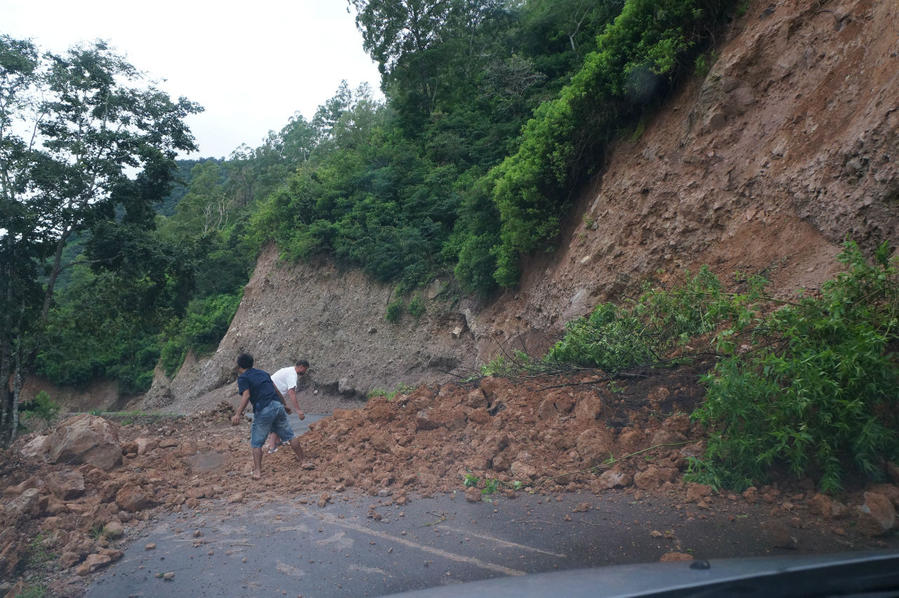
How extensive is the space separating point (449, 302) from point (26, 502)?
1323cm

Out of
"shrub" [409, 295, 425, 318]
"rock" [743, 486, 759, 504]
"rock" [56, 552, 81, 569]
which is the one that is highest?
"shrub" [409, 295, 425, 318]

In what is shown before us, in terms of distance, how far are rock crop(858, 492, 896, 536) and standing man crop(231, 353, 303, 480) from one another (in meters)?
5.85

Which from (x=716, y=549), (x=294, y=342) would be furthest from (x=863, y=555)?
(x=294, y=342)

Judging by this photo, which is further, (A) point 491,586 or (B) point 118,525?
(B) point 118,525

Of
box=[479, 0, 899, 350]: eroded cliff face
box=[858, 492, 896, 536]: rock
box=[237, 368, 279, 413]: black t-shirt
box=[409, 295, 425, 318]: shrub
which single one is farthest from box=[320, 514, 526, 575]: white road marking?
box=[409, 295, 425, 318]: shrub

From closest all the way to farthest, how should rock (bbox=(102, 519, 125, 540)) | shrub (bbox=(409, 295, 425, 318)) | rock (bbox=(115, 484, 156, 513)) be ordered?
rock (bbox=(102, 519, 125, 540))
rock (bbox=(115, 484, 156, 513))
shrub (bbox=(409, 295, 425, 318))

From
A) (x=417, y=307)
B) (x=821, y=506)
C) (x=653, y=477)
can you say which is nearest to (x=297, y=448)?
(x=653, y=477)

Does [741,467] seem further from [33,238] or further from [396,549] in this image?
[33,238]

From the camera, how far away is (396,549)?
4.42 m

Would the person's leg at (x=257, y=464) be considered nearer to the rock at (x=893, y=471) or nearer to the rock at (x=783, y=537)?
the rock at (x=783, y=537)

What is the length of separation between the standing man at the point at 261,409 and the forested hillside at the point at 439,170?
24.8 ft

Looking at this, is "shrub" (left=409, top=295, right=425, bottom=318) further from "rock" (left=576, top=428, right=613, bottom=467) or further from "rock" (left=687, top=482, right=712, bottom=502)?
"rock" (left=687, top=482, right=712, bottom=502)

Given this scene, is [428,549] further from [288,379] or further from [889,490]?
[288,379]

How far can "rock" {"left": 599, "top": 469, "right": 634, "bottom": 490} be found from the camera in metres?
5.24
